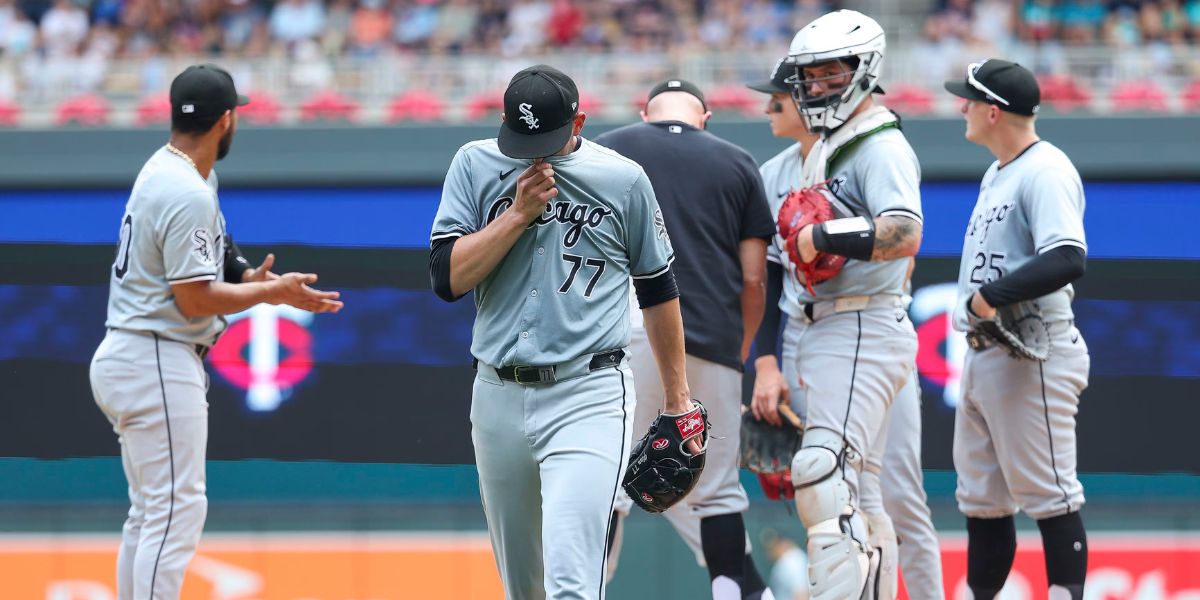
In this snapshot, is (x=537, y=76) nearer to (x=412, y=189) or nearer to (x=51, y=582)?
(x=51, y=582)

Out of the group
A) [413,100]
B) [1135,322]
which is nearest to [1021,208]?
[1135,322]

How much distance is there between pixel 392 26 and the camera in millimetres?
14742

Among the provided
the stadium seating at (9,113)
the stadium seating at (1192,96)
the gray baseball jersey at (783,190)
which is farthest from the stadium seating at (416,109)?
the gray baseball jersey at (783,190)

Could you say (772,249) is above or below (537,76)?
below

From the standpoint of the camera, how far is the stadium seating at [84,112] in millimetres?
12070

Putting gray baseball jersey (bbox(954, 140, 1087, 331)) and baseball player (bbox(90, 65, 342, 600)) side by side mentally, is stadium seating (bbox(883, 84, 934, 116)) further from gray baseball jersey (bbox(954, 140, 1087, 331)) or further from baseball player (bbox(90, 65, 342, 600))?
baseball player (bbox(90, 65, 342, 600))

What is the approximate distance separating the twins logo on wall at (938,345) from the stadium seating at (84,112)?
7522mm

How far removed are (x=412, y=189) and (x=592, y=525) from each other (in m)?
5.56

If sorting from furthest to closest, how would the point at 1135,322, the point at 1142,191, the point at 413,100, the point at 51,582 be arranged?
the point at 413,100
the point at 1142,191
the point at 1135,322
the point at 51,582

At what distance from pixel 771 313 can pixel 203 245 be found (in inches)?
82.1

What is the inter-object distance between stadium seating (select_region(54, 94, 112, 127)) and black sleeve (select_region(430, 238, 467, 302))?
9.12 m

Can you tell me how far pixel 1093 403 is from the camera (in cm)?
758

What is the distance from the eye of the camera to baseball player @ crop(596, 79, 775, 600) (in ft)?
16.3

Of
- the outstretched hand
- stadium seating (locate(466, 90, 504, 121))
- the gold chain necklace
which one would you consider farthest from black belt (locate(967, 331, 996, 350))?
stadium seating (locate(466, 90, 504, 121))
